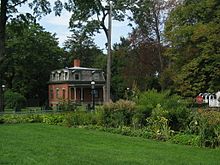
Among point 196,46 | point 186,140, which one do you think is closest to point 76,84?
point 196,46

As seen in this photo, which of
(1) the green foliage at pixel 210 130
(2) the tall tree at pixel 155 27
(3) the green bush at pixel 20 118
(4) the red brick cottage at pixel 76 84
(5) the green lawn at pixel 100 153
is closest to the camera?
(5) the green lawn at pixel 100 153

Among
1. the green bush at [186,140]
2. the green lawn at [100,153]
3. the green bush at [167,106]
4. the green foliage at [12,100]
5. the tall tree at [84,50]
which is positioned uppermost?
the tall tree at [84,50]

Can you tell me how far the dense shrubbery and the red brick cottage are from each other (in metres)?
43.6

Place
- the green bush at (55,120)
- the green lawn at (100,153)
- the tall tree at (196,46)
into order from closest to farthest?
1. the green lawn at (100,153)
2. the green bush at (55,120)
3. the tall tree at (196,46)

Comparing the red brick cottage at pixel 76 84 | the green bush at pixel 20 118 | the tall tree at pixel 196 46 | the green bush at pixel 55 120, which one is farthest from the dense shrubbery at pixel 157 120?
the red brick cottage at pixel 76 84

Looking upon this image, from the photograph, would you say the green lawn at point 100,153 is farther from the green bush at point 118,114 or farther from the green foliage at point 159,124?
the green bush at point 118,114

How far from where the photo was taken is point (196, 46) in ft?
114

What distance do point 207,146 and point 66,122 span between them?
11.0 metres

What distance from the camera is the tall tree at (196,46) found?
107 feet

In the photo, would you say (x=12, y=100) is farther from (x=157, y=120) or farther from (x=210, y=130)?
(x=210, y=130)

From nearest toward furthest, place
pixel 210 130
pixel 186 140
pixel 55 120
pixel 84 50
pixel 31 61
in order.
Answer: pixel 210 130, pixel 186 140, pixel 55 120, pixel 31 61, pixel 84 50

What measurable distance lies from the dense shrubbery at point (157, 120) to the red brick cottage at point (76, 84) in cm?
4362

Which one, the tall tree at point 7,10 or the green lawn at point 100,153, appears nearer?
the green lawn at point 100,153

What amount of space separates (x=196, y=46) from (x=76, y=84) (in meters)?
35.4
